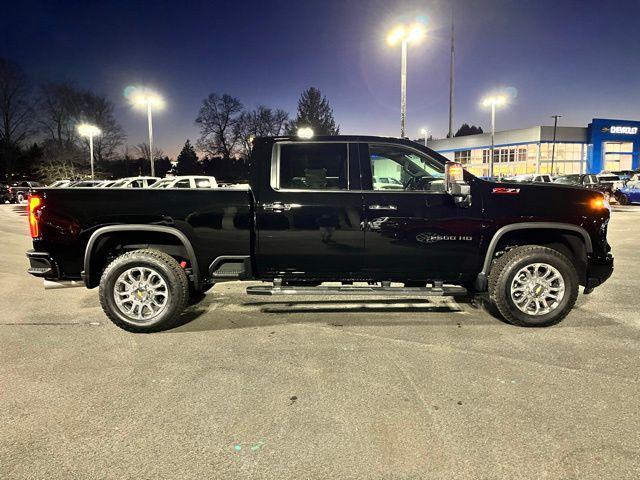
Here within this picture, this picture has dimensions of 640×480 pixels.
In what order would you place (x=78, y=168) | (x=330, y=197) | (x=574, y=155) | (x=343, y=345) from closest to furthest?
(x=343, y=345) → (x=330, y=197) → (x=78, y=168) → (x=574, y=155)

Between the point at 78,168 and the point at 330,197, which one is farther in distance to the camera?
the point at 78,168

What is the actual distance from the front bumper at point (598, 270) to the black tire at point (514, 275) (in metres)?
0.25

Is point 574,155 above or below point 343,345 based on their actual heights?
above

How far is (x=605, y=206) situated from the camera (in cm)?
473

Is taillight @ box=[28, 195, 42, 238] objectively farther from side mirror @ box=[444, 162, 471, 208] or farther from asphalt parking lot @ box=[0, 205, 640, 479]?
side mirror @ box=[444, 162, 471, 208]

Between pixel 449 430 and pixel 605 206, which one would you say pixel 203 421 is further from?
pixel 605 206

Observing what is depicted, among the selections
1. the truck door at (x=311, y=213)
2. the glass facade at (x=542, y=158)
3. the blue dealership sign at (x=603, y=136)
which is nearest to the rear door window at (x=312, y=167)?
the truck door at (x=311, y=213)

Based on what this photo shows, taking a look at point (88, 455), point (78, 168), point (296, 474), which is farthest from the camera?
point (78, 168)

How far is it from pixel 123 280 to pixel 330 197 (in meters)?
2.36

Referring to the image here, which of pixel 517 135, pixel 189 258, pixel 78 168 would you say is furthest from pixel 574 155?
pixel 189 258

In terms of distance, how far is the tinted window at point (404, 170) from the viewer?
4625 millimetres

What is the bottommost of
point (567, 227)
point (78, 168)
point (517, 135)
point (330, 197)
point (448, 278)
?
point (448, 278)

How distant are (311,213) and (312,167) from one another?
54 centimetres

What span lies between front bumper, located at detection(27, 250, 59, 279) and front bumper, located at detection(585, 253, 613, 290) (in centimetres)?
576
